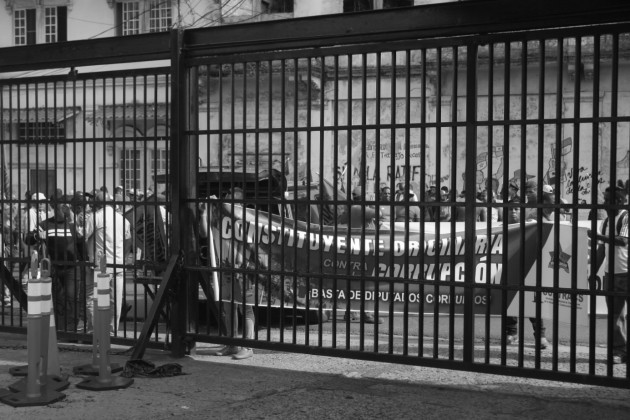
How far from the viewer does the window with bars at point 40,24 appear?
3036 centimetres

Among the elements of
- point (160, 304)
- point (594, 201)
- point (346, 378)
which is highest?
point (594, 201)

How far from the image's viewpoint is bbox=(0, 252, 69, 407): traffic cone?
6.59 meters

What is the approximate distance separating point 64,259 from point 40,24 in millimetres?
23871

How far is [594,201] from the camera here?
6496 mm

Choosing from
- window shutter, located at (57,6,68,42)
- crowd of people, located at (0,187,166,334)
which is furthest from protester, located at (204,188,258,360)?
window shutter, located at (57,6,68,42)

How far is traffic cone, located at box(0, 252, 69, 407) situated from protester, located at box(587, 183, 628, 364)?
449cm

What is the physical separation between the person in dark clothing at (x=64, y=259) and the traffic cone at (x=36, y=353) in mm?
2115

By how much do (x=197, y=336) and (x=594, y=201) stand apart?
412cm

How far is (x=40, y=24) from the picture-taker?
100 ft

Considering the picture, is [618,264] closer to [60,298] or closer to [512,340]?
[512,340]

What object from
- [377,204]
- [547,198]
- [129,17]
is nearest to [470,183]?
[377,204]

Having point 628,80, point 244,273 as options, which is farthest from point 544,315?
point 244,273

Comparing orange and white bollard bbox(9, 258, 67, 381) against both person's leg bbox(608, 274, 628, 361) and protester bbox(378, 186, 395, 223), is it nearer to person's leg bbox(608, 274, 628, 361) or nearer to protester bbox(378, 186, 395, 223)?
protester bbox(378, 186, 395, 223)

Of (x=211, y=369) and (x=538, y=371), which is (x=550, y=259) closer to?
(x=538, y=371)
